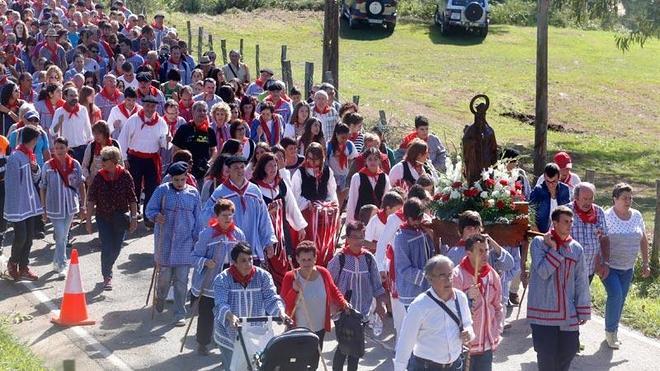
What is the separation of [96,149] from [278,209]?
339 cm

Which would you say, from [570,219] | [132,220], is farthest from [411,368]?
[132,220]

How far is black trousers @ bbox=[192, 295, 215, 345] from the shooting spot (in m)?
12.1

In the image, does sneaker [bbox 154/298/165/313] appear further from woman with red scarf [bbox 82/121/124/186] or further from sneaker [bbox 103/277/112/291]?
woman with red scarf [bbox 82/121/124/186]

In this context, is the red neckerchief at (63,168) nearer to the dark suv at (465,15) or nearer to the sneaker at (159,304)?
the sneaker at (159,304)

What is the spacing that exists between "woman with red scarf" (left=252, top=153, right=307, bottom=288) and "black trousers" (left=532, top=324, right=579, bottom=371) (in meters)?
3.45

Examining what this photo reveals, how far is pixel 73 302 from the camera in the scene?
13250 millimetres

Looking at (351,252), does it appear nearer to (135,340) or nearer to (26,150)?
(135,340)

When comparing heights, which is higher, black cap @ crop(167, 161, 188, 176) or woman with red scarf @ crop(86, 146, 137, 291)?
black cap @ crop(167, 161, 188, 176)

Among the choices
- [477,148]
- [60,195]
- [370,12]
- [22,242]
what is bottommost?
[370,12]

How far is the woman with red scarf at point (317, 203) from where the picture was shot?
14.3 metres

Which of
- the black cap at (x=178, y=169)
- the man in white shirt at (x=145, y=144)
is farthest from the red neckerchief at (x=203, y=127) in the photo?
the black cap at (x=178, y=169)

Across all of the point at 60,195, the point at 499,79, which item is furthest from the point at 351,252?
the point at 499,79

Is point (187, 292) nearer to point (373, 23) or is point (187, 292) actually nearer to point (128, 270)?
point (128, 270)

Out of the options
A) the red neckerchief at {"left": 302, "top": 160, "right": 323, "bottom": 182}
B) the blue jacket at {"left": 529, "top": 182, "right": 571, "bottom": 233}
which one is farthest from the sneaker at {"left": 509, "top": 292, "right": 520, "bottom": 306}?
the red neckerchief at {"left": 302, "top": 160, "right": 323, "bottom": 182}
